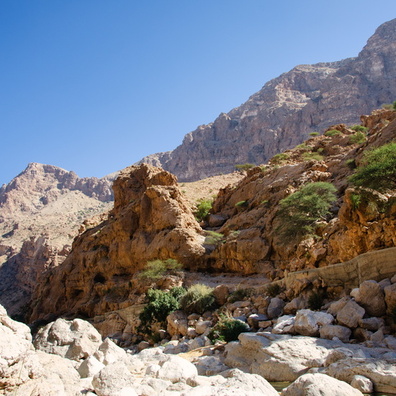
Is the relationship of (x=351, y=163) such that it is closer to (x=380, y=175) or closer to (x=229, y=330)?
(x=380, y=175)

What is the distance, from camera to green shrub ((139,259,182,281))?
934 inches

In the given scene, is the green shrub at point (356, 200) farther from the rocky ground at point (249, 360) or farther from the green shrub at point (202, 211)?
the green shrub at point (202, 211)

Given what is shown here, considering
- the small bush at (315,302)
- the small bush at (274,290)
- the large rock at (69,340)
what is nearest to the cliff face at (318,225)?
the small bush at (274,290)

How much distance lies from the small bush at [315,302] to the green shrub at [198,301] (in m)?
6.70

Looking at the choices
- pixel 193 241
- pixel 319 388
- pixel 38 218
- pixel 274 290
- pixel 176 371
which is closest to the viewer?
pixel 319 388

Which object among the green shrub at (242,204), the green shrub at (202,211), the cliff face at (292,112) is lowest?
the green shrub at (242,204)

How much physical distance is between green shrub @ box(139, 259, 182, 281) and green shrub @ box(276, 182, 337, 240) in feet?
24.4

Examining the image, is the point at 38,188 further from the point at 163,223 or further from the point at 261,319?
the point at 261,319

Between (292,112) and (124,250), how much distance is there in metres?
101

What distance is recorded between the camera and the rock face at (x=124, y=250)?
25.8 metres

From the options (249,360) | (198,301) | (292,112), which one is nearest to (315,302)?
(249,360)

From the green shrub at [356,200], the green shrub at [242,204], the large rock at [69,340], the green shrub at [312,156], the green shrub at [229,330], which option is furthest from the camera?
the green shrub at [312,156]

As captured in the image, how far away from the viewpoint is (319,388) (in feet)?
18.8

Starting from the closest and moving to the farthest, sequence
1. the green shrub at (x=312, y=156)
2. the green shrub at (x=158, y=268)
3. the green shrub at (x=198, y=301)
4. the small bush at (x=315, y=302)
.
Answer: the small bush at (x=315, y=302)
the green shrub at (x=198, y=301)
the green shrub at (x=158, y=268)
the green shrub at (x=312, y=156)
